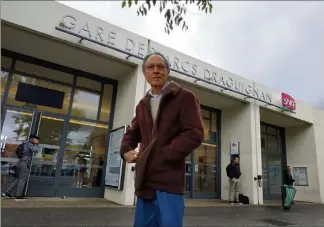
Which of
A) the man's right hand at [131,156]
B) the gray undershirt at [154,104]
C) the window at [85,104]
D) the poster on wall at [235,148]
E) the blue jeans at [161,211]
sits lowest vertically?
the blue jeans at [161,211]

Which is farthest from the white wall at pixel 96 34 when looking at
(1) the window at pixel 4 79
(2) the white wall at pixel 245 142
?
(1) the window at pixel 4 79

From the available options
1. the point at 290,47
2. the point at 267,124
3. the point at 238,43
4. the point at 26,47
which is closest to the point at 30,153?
the point at 26,47

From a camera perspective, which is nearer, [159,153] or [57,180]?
[159,153]

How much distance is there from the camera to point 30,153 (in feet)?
22.2

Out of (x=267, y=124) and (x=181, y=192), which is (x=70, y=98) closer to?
(x=181, y=192)

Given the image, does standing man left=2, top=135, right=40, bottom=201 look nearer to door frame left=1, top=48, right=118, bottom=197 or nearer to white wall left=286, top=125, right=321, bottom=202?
door frame left=1, top=48, right=118, bottom=197

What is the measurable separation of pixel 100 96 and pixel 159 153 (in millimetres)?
7890

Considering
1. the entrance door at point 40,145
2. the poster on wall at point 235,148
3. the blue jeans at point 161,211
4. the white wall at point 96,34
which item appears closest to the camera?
the blue jeans at point 161,211

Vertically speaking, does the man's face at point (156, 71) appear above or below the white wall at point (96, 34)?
below

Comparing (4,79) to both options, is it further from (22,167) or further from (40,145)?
(22,167)

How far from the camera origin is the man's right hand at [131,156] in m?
1.55

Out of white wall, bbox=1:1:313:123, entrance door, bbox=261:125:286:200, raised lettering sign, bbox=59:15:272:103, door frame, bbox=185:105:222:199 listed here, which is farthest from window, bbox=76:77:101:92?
entrance door, bbox=261:125:286:200

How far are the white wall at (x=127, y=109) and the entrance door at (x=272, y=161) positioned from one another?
26.9 ft

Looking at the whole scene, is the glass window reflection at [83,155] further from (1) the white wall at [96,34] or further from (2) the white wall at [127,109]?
(1) the white wall at [96,34]
